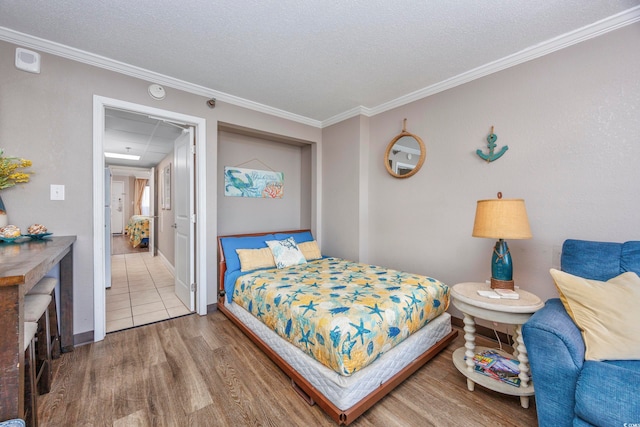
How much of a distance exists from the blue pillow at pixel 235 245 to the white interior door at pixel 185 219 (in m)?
0.39

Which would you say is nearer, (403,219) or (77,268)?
(77,268)

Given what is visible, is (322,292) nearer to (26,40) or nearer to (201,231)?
(201,231)

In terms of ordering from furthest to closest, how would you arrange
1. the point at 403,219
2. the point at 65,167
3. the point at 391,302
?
the point at 403,219 < the point at 65,167 < the point at 391,302

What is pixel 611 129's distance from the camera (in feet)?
6.15

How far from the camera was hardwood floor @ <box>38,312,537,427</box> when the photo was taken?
1.48 meters

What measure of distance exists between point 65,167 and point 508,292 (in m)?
3.57

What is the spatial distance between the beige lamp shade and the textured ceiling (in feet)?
4.30

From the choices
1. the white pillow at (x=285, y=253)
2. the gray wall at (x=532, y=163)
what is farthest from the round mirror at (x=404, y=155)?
the white pillow at (x=285, y=253)

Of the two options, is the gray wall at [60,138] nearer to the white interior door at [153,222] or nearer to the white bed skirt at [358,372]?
the white bed skirt at [358,372]

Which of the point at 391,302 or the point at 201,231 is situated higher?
the point at 201,231

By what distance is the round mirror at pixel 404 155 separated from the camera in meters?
2.97

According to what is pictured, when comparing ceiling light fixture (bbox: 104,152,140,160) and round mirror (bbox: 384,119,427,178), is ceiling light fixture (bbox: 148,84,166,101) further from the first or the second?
ceiling light fixture (bbox: 104,152,140,160)

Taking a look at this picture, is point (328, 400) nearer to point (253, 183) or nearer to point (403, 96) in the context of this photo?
point (253, 183)

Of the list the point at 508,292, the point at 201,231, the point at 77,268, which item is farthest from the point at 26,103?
the point at 508,292
